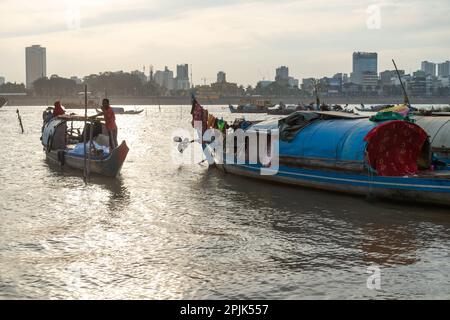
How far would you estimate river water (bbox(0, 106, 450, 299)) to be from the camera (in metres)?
10.6

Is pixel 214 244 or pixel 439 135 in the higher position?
pixel 439 135

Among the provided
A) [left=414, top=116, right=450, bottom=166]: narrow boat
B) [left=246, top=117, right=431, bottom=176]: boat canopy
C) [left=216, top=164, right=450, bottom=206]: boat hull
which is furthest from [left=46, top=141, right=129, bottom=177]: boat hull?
[left=414, top=116, right=450, bottom=166]: narrow boat

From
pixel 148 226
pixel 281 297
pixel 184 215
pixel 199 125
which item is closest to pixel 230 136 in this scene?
pixel 199 125

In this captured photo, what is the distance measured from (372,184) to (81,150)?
579 inches

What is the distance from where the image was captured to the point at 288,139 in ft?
74.0

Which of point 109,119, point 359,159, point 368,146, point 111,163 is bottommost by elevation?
point 111,163

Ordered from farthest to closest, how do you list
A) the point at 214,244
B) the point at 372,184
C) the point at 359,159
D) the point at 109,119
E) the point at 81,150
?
the point at 81,150 < the point at 109,119 < the point at 359,159 < the point at 372,184 < the point at 214,244

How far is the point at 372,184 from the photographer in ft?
62.1

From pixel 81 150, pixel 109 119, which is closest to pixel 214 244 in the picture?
pixel 109 119

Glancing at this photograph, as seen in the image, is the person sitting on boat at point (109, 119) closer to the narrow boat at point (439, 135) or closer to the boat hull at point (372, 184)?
the boat hull at point (372, 184)

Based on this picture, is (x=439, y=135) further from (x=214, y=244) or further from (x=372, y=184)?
(x=214, y=244)

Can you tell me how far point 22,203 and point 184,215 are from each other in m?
5.81
